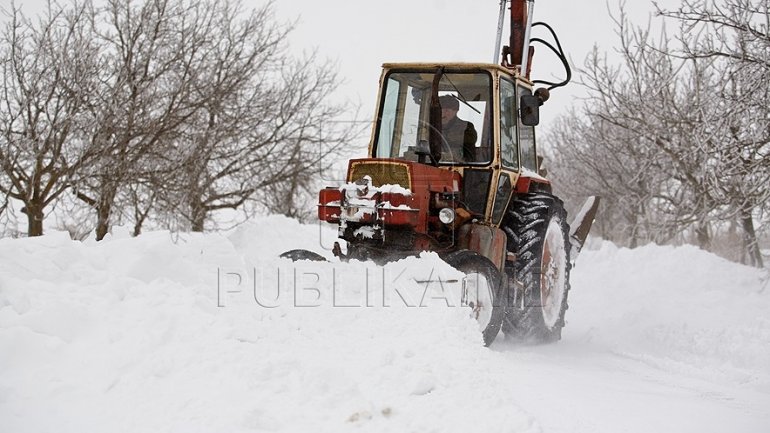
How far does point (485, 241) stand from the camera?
6.24m

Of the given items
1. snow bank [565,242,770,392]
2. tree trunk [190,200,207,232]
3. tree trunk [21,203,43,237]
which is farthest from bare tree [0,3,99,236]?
snow bank [565,242,770,392]

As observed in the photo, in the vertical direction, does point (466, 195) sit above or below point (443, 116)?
below

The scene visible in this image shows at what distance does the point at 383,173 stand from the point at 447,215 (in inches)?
24.5

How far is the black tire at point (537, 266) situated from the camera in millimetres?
6621

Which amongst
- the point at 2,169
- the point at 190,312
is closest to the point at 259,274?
the point at 190,312

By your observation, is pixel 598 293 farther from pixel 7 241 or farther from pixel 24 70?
pixel 7 241

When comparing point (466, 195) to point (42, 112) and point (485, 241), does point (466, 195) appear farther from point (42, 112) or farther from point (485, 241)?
point (42, 112)

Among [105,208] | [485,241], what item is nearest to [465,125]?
[485,241]

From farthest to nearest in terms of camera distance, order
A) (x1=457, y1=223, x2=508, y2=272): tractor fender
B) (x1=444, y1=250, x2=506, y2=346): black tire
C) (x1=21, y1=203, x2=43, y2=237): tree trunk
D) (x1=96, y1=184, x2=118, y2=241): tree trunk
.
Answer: (x1=96, y1=184, x2=118, y2=241): tree trunk → (x1=21, y1=203, x2=43, y2=237): tree trunk → (x1=457, y1=223, x2=508, y2=272): tractor fender → (x1=444, y1=250, x2=506, y2=346): black tire

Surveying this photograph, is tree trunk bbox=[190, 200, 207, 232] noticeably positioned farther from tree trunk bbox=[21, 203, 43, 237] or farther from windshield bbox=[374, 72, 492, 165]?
windshield bbox=[374, 72, 492, 165]

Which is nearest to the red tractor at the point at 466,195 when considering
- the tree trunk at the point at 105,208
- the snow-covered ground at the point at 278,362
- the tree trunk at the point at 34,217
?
the snow-covered ground at the point at 278,362

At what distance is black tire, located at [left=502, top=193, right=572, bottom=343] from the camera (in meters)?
6.62

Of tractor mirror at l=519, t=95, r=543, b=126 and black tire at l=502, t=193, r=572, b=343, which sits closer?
black tire at l=502, t=193, r=572, b=343

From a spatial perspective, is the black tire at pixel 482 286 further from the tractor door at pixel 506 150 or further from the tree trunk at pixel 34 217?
the tree trunk at pixel 34 217
